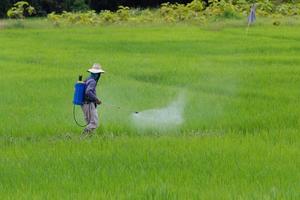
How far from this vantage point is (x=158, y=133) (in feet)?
24.2

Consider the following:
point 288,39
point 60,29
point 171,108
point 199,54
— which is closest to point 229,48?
point 199,54

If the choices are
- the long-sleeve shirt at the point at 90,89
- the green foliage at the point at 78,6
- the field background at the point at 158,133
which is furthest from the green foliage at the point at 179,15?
the long-sleeve shirt at the point at 90,89

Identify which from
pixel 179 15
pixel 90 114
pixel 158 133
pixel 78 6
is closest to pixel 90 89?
pixel 90 114

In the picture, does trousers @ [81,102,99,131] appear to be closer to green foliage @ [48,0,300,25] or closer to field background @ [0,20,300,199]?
field background @ [0,20,300,199]

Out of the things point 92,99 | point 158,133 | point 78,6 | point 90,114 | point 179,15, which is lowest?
point 78,6

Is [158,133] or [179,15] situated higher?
[158,133]

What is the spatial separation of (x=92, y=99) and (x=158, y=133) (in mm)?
1066

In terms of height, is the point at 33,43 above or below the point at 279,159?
below

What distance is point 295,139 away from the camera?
6820mm

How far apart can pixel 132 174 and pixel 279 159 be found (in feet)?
4.50

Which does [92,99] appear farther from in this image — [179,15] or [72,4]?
[72,4]

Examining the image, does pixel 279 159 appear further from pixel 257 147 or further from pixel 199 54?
pixel 199 54

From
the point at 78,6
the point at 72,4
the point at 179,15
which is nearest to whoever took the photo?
the point at 179,15

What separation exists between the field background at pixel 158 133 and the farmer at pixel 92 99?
20cm
